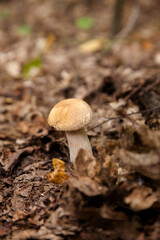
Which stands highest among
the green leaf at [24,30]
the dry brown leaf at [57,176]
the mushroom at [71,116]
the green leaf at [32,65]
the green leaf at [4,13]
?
the green leaf at [4,13]

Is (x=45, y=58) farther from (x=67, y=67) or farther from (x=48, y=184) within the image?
(x=48, y=184)

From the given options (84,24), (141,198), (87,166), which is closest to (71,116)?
(87,166)

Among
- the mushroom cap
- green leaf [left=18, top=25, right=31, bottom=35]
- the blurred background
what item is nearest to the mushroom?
the mushroom cap

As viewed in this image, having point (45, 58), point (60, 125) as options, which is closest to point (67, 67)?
point (45, 58)

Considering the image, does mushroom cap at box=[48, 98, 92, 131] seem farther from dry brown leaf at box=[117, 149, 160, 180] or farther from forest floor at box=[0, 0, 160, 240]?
dry brown leaf at box=[117, 149, 160, 180]

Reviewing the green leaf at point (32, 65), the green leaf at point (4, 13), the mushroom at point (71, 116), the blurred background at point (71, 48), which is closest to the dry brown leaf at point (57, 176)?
the mushroom at point (71, 116)

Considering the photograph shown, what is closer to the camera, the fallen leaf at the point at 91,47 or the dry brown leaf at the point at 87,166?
the dry brown leaf at the point at 87,166

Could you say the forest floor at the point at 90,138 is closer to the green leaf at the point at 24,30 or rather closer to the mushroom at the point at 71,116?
the mushroom at the point at 71,116

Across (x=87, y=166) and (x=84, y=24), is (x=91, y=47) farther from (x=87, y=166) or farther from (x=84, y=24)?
(x=87, y=166)
